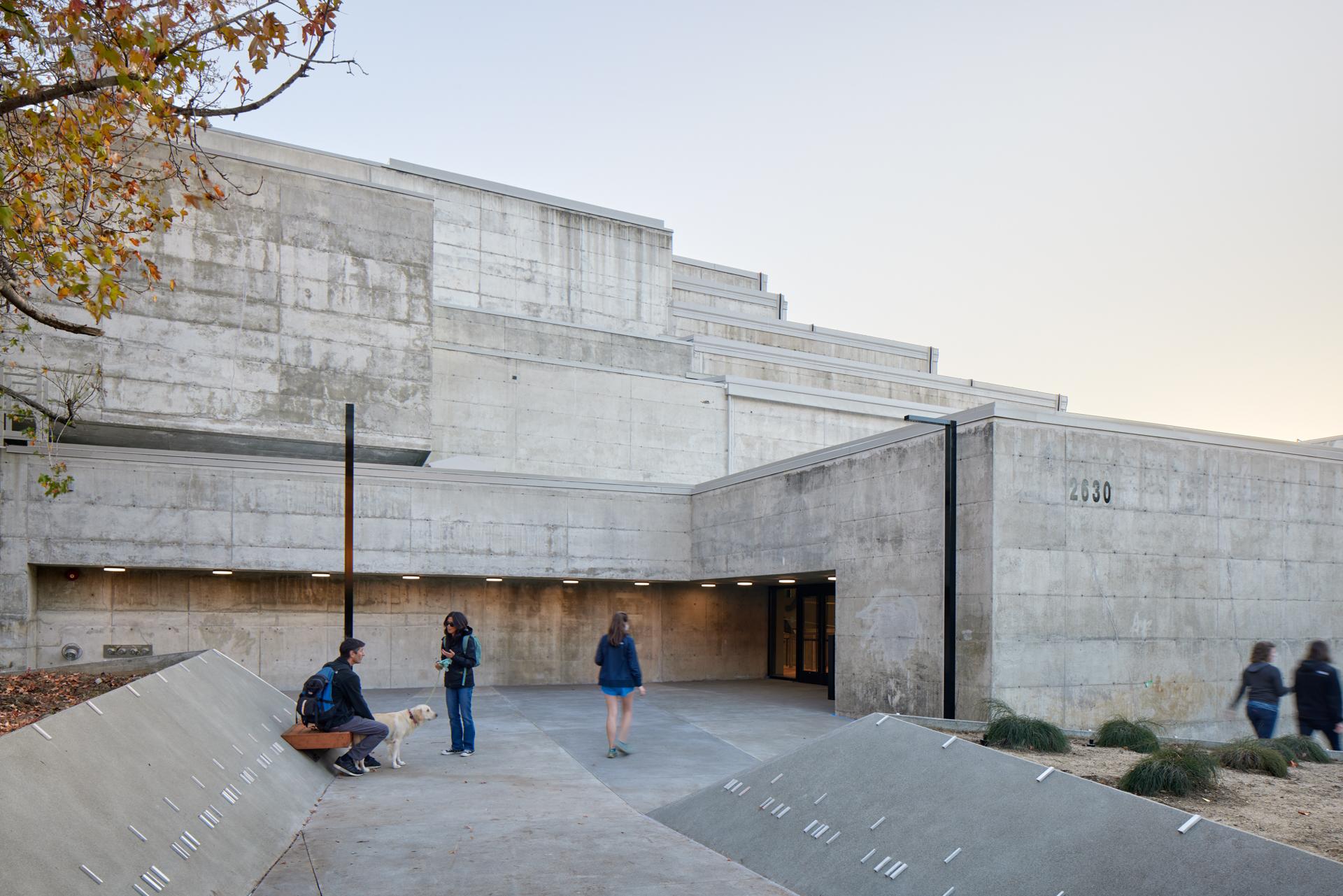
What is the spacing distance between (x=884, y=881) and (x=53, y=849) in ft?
16.3

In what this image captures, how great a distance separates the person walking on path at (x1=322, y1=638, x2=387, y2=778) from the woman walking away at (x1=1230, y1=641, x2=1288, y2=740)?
9.28 m

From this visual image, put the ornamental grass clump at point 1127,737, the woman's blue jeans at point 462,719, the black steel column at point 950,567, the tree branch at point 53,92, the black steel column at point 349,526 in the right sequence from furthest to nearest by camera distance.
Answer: the black steel column at point 349,526
the black steel column at point 950,567
the woman's blue jeans at point 462,719
the ornamental grass clump at point 1127,737
the tree branch at point 53,92

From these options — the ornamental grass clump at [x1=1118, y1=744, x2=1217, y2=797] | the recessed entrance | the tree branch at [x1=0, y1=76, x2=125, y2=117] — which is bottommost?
the recessed entrance

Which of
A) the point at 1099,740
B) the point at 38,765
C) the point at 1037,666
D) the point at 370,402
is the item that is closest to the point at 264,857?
the point at 38,765

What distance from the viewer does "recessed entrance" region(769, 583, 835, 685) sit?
22641mm

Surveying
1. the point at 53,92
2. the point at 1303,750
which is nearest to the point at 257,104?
the point at 53,92

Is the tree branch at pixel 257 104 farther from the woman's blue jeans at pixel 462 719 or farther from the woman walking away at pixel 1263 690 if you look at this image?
the woman walking away at pixel 1263 690

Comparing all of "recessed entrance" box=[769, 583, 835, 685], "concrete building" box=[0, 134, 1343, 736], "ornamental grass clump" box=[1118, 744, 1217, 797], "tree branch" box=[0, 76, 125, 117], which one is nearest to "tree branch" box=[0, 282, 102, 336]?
"tree branch" box=[0, 76, 125, 117]

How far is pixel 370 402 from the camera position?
21.7 m

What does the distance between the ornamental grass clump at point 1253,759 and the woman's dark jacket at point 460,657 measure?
25.6ft

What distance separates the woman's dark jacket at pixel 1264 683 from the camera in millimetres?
10602

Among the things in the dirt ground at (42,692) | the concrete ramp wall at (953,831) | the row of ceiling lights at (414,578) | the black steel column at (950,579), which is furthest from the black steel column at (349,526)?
the black steel column at (950,579)

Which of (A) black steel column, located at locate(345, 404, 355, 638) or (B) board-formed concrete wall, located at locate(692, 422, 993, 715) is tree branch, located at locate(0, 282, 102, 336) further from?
(B) board-formed concrete wall, located at locate(692, 422, 993, 715)

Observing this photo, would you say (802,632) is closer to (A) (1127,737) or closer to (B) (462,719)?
(B) (462,719)
